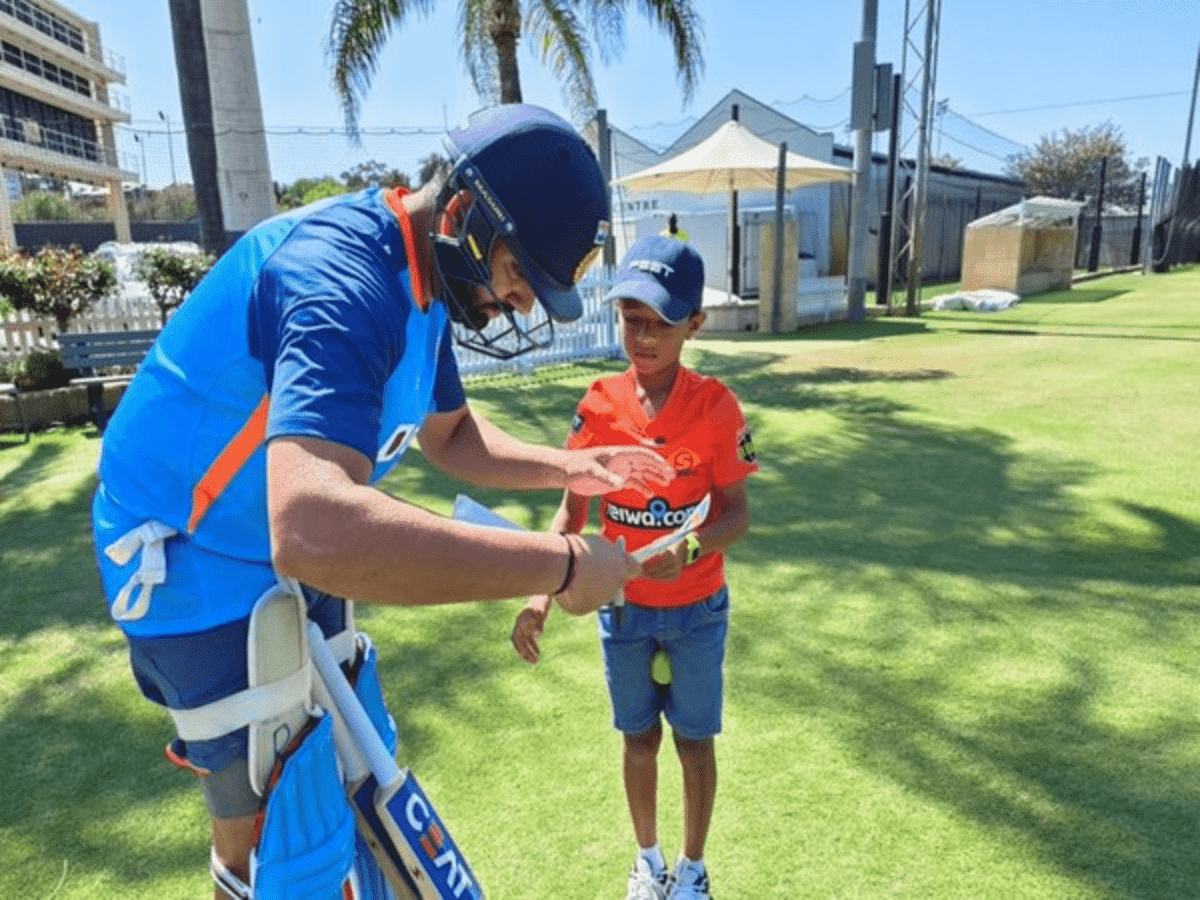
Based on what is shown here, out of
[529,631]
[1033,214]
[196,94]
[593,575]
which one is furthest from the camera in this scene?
[1033,214]

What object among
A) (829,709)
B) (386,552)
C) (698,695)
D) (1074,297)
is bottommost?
(829,709)

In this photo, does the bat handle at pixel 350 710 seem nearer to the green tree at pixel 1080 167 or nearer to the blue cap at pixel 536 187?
the blue cap at pixel 536 187

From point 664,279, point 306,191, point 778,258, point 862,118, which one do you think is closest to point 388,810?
point 664,279

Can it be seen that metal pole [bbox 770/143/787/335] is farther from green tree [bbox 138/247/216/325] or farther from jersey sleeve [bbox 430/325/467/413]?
jersey sleeve [bbox 430/325/467/413]

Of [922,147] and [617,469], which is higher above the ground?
[922,147]

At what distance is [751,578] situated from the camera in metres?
4.84

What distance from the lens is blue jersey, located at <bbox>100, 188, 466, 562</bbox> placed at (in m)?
1.17

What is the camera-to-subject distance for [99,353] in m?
9.14

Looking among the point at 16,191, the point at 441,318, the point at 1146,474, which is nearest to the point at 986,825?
the point at 441,318

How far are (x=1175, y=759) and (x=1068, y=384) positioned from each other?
8.11 metres

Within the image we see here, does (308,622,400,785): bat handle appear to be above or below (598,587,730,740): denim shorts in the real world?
above

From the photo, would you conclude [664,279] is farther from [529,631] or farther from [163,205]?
[163,205]

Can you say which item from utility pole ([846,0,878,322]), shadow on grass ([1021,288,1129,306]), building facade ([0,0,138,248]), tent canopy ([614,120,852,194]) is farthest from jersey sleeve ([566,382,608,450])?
building facade ([0,0,138,248])

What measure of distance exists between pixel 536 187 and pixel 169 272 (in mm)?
10575
